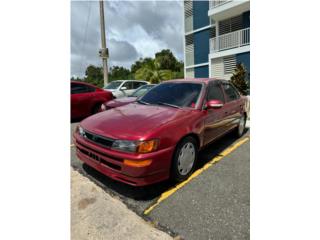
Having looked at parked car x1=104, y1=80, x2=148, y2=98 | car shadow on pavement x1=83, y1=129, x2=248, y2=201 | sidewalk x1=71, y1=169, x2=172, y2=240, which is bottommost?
sidewalk x1=71, y1=169, x2=172, y2=240

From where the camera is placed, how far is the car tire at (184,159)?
2.65 metres

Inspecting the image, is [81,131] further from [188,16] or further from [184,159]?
[188,16]

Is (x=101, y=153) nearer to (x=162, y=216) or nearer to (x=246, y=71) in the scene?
(x=162, y=216)

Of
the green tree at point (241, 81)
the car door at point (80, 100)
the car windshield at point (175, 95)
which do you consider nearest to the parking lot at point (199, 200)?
the car windshield at point (175, 95)

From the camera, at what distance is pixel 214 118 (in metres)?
3.48

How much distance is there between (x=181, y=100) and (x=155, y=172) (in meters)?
1.36

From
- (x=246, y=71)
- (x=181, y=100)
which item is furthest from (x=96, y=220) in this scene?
(x=246, y=71)

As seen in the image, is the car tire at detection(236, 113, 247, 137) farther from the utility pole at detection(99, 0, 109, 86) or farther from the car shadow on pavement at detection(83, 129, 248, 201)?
the utility pole at detection(99, 0, 109, 86)

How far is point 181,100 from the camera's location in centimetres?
333

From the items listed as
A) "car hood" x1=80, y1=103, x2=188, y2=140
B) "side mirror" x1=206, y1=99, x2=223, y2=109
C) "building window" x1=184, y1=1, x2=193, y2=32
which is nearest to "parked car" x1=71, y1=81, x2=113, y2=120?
"car hood" x1=80, y1=103, x2=188, y2=140

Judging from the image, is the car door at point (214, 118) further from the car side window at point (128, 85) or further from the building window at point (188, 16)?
the building window at point (188, 16)

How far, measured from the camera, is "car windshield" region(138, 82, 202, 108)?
329 centimetres

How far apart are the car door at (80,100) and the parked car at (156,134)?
3.71m
